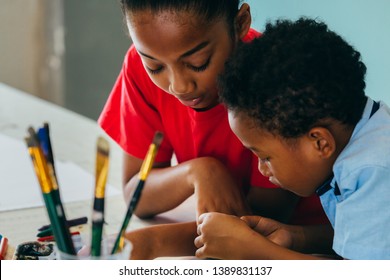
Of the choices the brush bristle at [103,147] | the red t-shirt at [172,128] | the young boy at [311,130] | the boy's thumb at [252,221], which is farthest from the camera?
the red t-shirt at [172,128]

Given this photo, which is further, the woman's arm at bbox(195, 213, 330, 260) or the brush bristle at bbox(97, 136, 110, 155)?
the woman's arm at bbox(195, 213, 330, 260)

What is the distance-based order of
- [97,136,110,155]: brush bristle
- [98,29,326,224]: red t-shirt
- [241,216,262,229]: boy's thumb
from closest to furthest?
[97,136,110,155]: brush bristle
[241,216,262,229]: boy's thumb
[98,29,326,224]: red t-shirt

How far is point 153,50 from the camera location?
557 millimetres

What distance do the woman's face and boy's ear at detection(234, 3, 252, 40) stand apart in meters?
0.02

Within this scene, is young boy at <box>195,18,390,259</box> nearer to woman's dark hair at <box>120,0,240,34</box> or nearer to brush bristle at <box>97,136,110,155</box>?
woman's dark hair at <box>120,0,240,34</box>

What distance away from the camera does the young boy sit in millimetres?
488

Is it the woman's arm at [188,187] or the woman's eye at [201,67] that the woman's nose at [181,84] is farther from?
the woman's arm at [188,187]

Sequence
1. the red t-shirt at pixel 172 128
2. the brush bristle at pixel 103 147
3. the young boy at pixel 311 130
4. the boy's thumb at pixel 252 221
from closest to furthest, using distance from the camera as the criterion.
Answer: the brush bristle at pixel 103 147, the young boy at pixel 311 130, the boy's thumb at pixel 252 221, the red t-shirt at pixel 172 128

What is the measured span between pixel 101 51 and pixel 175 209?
937 mm

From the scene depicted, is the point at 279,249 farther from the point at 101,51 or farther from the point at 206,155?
the point at 101,51

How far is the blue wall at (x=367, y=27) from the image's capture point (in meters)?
0.65

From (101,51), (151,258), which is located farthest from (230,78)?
(101,51)

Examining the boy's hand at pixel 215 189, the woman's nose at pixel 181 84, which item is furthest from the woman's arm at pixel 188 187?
the woman's nose at pixel 181 84

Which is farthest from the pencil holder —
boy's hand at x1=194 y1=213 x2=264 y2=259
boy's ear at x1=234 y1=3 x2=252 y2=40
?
boy's ear at x1=234 y1=3 x2=252 y2=40
